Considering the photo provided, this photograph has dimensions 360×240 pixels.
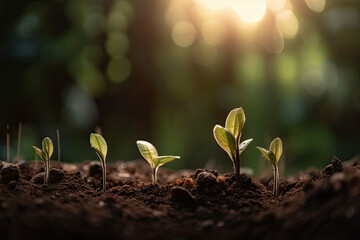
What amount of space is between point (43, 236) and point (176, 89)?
291cm

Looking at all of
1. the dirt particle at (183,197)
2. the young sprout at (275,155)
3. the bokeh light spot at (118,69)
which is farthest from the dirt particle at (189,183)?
the bokeh light spot at (118,69)

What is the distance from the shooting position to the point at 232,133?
1.19 m

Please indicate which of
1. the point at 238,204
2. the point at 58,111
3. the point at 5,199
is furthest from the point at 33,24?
the point at 238,204

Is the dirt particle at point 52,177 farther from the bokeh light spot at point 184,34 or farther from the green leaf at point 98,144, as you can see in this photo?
the bokeh light spot at point 184,34

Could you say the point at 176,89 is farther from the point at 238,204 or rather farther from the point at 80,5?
the point at 238,204

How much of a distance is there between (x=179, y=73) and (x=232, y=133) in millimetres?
2410

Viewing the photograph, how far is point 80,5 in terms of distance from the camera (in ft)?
11.6

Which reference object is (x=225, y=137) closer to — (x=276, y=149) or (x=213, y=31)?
(x=276, y=149)

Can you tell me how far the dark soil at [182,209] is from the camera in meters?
0.80

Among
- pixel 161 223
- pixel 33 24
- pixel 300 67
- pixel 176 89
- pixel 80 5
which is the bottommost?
pixel 161 223

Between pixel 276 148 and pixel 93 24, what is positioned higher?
pixel 93 24

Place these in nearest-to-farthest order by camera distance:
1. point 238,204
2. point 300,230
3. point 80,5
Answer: point 300,230
point 238,204
point 80,5

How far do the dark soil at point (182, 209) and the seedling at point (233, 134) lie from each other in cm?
9

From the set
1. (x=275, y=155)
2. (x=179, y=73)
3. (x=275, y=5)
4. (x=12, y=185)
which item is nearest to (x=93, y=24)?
(x=179, y=73)
